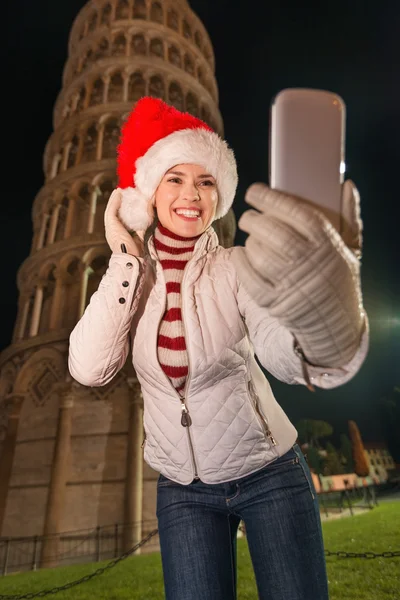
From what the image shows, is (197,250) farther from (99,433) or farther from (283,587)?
(99,433)

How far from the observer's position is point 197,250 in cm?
177

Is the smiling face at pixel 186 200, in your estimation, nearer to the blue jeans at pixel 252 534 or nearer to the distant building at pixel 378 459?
the blue jeans at pixel 252 534

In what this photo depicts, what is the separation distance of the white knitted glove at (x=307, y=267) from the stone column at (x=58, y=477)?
37.0 ft

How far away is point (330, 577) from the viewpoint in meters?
4.32

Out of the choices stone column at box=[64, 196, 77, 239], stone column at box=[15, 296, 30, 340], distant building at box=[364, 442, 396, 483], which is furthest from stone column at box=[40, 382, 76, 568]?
distant building at box=[364, 442, 396, 483]

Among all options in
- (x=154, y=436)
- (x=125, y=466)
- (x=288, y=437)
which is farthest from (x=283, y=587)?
(x=125, y=466)

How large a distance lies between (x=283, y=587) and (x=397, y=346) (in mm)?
14841

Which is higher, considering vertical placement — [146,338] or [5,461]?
[5,461]

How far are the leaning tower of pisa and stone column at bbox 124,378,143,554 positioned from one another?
3cm

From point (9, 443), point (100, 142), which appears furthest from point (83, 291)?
point (100, 142)

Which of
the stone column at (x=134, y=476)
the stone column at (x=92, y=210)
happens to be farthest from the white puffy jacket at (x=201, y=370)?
the stone column at (x=92, y=210)

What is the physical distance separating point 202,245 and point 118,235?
1.26 ft

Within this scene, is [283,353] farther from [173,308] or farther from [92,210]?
[92,210]

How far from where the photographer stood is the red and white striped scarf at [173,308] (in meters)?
1.62
